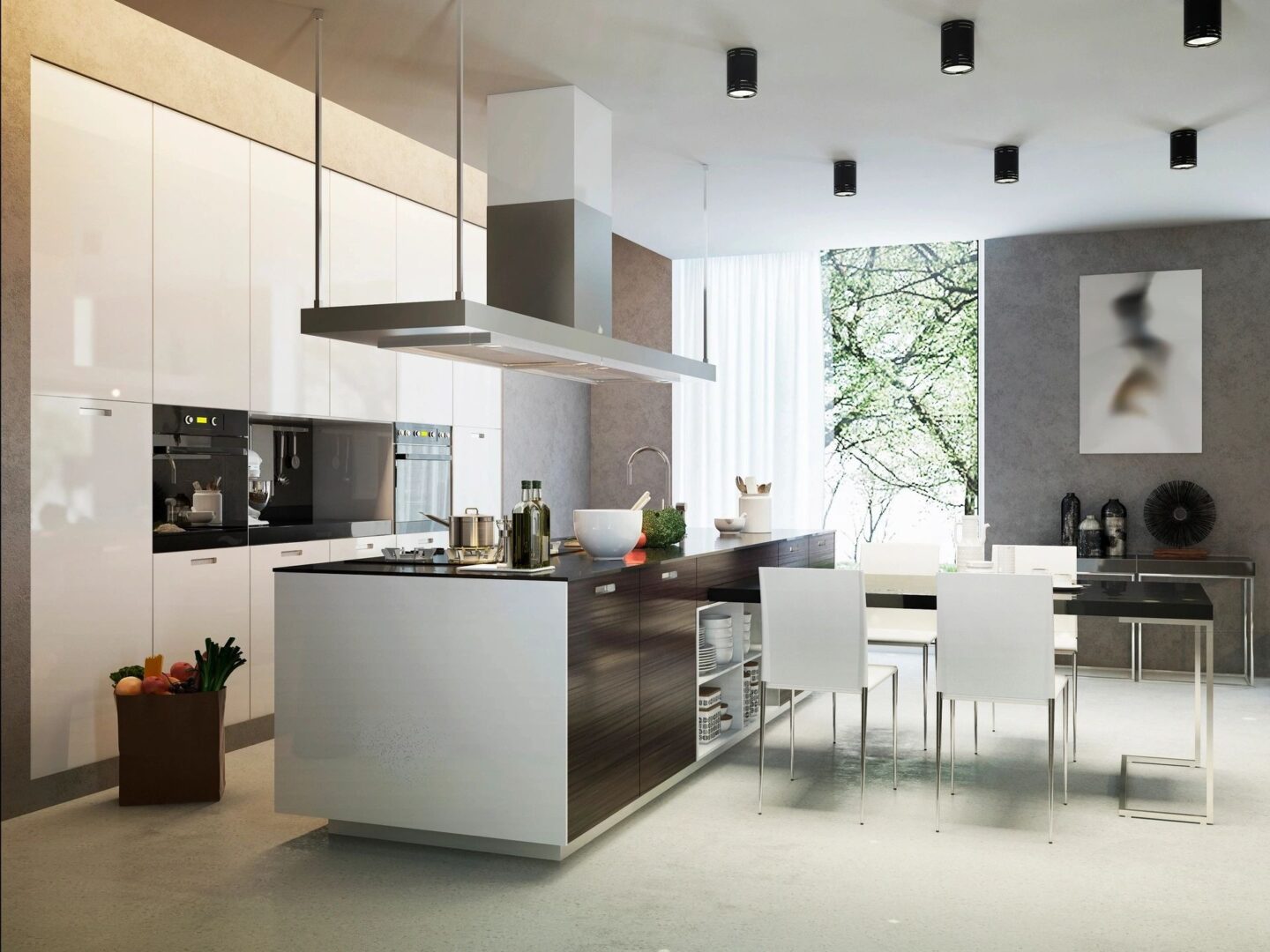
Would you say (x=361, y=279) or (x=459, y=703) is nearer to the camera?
(x=459, y=703)

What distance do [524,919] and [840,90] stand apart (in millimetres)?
3378

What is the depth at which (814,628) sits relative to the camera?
414cm

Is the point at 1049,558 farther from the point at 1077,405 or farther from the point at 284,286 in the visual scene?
the point at 284,286

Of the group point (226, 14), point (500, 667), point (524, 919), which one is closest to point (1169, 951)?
point (524, 919)

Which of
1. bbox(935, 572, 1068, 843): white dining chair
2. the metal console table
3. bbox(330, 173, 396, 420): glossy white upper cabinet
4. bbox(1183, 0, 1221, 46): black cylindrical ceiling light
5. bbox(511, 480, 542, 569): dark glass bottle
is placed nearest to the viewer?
bbox(1183, 0, 1221, 46): black cylindrical ceiling light

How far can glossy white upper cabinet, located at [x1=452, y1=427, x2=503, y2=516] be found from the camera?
6465mm

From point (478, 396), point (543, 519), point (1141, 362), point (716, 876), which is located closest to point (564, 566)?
point (543, 519)

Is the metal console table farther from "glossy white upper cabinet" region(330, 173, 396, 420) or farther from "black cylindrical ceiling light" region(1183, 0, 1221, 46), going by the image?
"glossy white upper cabinet" region(330, 173, 396, 420)

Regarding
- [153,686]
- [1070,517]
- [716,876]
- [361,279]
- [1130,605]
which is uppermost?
[361,279]

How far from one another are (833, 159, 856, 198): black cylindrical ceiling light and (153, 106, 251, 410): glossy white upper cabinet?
2.83 m

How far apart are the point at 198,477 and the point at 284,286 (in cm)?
103

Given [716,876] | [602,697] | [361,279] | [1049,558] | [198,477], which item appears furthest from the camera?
[361,279]

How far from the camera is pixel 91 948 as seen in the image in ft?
9.25

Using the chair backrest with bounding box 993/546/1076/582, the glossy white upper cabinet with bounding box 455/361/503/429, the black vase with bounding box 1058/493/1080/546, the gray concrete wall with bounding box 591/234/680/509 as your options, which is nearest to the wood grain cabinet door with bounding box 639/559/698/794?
the chair backrest with bounding box 993/546/1076/582
